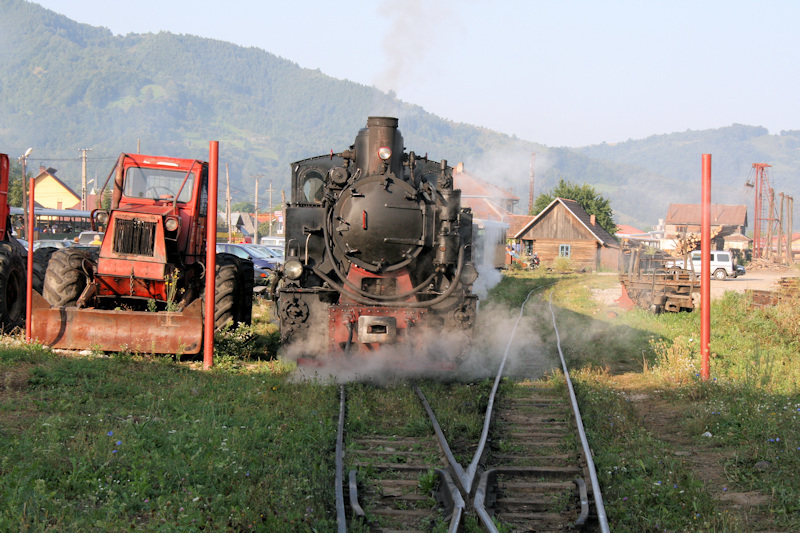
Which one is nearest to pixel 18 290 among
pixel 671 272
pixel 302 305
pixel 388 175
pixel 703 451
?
pixel 302 305

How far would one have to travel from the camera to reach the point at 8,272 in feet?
38.3

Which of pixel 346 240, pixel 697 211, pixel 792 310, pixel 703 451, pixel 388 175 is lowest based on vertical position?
pixel 703 451

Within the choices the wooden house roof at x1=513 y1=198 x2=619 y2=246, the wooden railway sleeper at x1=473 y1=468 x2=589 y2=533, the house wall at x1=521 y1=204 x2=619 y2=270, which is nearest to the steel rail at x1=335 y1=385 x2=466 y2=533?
the wooden railway sleeper at x1=473 y1=468 x2=589 y2=533

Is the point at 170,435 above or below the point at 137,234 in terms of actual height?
below

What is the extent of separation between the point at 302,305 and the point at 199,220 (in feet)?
11.5

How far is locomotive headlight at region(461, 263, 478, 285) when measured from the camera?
982cm

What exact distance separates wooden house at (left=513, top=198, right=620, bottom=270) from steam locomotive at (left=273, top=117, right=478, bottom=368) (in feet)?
154

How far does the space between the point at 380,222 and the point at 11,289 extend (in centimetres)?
692

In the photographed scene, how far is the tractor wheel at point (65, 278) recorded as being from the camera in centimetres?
1087

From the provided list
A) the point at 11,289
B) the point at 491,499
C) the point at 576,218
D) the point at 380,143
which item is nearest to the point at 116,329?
the point at 11,289

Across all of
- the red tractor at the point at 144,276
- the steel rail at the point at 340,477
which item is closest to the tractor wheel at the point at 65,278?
the red tractor at the point at 144,276

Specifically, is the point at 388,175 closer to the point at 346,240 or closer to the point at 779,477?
the point at 346,240

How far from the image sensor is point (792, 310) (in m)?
13.2

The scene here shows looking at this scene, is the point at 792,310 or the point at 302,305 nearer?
the point at 302,305
